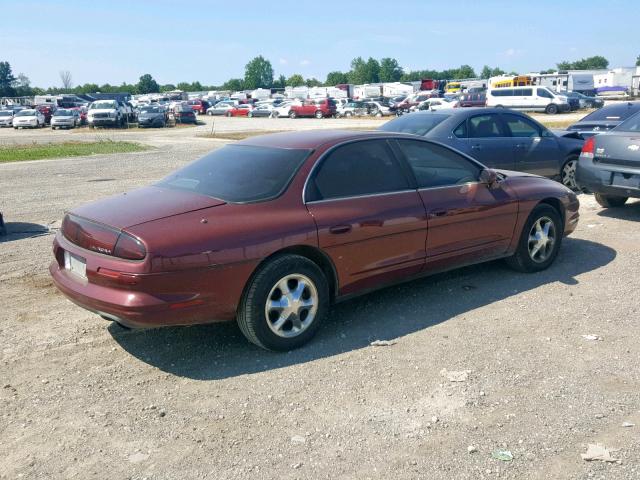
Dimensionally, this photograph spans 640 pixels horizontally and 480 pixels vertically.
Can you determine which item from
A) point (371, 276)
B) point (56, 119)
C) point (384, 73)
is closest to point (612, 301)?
point (371, 276)

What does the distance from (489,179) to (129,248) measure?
131 inches

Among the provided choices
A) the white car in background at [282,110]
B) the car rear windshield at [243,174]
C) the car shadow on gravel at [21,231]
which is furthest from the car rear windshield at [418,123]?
the white car in background at [282,110]

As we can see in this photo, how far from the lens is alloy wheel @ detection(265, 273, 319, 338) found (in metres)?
4.45

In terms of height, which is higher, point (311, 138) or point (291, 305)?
point (311, 138)

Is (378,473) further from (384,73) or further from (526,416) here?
(384,73)

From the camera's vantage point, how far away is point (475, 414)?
146 inches

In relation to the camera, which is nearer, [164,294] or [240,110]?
[164,294]

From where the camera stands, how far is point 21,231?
340 inches

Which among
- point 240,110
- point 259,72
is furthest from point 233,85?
point 240,110

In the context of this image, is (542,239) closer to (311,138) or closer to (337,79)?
(311,138)

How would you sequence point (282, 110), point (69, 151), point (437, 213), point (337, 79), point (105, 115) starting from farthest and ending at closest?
point (337, 79), point (282, 110), point (105, 115), point (69, 151), point (437, 213)

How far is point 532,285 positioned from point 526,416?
2512mm

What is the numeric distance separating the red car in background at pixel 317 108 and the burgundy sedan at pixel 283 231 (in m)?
47.8

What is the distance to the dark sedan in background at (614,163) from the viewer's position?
819cm
